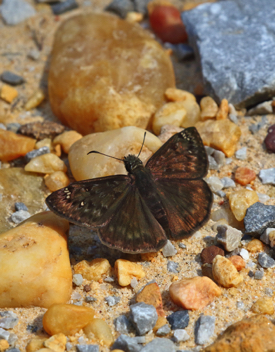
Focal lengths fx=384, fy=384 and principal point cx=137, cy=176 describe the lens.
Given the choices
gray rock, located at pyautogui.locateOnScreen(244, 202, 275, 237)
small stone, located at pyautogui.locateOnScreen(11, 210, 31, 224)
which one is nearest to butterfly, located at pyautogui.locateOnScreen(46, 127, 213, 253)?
gray rock, located at pyautogui.locateOnScreen(244, 202, 275, 237)

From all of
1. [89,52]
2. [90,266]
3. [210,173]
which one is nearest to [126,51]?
[89,52]

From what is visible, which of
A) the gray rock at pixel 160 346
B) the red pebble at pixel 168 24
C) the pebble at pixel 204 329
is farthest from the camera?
the red pebble at pixel 168 24

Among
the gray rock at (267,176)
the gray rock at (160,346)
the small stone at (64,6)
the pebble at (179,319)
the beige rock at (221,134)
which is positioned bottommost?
the pebble at (179,319)

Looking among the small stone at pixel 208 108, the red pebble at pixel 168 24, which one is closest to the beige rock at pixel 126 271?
the small stone at pixel 208 108

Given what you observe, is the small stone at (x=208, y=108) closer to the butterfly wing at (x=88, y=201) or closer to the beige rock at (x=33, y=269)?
the butterfly wing at (x=88, y=201)

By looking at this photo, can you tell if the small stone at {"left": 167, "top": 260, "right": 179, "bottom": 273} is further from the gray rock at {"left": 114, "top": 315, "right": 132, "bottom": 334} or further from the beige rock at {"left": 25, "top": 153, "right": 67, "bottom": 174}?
the beige rock at {"left": 25, "top": 153, "right": 67, "bottom": 174}

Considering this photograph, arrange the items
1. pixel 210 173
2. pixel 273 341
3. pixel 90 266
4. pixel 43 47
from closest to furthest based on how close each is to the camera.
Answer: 1. pixel 273 341
2. pixel 90 266
3. pixel 210 173
4. pixel 43 47

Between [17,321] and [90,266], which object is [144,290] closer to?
[90,266]
